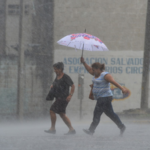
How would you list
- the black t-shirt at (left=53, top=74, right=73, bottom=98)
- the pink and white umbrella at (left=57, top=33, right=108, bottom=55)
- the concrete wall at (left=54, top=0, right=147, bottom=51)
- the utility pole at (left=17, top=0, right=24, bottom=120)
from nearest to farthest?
the pink and white umbrella at (left=57, top=33, right=108, bottom=55), the black t-shirt at (left=53, top=74, right=73, bottom=98), the utility pole at (left=17, top=0, right=24, bottom=120), the concrete wall at (left=54, top=0, right=147, bottom=51)

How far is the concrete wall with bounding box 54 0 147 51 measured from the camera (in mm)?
10469

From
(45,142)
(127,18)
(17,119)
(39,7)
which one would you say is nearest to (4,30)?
(39,7)

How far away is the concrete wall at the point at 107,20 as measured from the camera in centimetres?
1047

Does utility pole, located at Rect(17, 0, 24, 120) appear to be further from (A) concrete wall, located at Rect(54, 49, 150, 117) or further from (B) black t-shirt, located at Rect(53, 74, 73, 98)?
A: (B) black t-shirt, located at Rect(53, 74, 73, 98)

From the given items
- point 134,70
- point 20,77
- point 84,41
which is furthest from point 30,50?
point 84,41

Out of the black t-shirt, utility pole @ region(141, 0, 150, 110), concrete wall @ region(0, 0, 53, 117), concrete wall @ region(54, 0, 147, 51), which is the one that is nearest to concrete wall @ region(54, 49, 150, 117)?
utility pole @ region(141, 0, 150, 110)

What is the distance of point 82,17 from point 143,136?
4604mm

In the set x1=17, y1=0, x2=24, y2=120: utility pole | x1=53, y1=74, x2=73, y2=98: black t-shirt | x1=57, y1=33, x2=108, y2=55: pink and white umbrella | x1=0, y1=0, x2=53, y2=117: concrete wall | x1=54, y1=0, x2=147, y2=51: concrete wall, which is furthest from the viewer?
x1=0, y1=0, x2=53, y2=117: concrete wall

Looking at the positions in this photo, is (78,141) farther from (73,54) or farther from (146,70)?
→ (146,70)

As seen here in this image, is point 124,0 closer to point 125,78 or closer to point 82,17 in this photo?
point 82,17

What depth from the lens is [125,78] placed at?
10.6 metres

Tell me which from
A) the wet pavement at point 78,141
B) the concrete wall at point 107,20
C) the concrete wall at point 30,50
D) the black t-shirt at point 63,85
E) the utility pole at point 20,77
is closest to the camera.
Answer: the wet pavement at point 78,141

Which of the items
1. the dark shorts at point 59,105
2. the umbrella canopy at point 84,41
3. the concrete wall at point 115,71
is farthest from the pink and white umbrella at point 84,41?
the concrete wall at point 115,71

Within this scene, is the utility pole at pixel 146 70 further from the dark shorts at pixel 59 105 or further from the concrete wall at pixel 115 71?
the dark shorts at pixel 59 105
